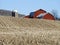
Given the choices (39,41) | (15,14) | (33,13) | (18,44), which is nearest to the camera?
(18,44)

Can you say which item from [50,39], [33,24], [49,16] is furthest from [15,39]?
[49,16]

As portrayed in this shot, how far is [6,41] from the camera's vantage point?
14.0 meters

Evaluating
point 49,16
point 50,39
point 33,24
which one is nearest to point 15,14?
point 49,16

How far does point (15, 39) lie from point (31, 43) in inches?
40.1

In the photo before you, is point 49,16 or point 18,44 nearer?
point 18,44

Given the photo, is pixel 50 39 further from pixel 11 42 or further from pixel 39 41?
pixel 11 42

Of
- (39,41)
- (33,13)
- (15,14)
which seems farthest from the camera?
(33,13)

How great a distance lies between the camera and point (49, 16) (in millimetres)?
72062

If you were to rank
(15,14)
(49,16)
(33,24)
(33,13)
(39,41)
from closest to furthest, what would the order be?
(39,41)
(33,24)
(15,14)
(49,16)
(33,13)

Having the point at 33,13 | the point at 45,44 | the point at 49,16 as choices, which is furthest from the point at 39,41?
the point at 33,13

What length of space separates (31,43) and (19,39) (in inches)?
33.7

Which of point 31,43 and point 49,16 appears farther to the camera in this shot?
point 49,16

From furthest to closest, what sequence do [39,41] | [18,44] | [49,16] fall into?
[49,16], [39,41], [18,44]

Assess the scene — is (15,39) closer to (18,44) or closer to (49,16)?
(18,44)
